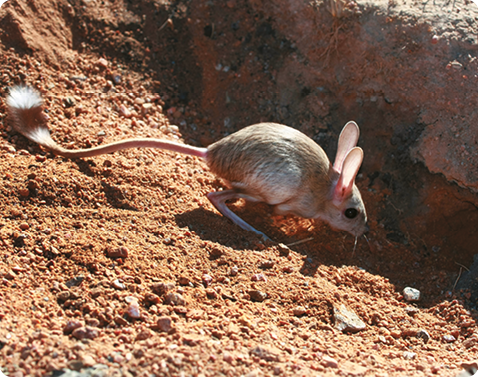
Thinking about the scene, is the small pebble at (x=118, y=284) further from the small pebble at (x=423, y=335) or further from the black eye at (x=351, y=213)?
the black eye at (x=351, y=213)

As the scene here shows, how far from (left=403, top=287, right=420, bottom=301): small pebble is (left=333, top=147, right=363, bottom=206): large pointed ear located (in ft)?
3.91

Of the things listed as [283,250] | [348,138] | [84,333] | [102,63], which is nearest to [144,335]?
[84,333]

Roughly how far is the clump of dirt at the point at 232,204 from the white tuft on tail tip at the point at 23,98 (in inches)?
11.3

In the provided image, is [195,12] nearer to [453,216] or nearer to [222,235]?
[222,235]

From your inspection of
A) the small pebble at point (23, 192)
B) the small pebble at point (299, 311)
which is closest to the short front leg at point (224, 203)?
the small pebble at point (299, 311)

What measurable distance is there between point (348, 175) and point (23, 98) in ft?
11.7

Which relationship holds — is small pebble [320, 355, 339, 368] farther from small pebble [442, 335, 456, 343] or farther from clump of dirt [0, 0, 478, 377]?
small pebble [442, 335, 456, 343]

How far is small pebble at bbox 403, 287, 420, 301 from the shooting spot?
4270 mm

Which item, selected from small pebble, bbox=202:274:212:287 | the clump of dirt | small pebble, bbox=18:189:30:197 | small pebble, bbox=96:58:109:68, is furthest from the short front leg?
small pebble, bbox=96:58:109:68

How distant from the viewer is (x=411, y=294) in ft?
14.1

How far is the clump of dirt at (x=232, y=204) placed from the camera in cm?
293

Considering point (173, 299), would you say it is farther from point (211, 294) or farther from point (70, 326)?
point (70, 326)

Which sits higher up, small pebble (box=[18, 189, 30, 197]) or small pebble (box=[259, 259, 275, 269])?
small pebble (box=[259, 259, 275, 269])

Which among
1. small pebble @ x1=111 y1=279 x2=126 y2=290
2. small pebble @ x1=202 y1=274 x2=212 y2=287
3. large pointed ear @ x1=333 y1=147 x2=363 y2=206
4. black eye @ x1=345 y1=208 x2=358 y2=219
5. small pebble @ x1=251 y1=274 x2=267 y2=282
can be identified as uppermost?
large pointed ear @ x1=333 y1=147 x2=363 y2=206
